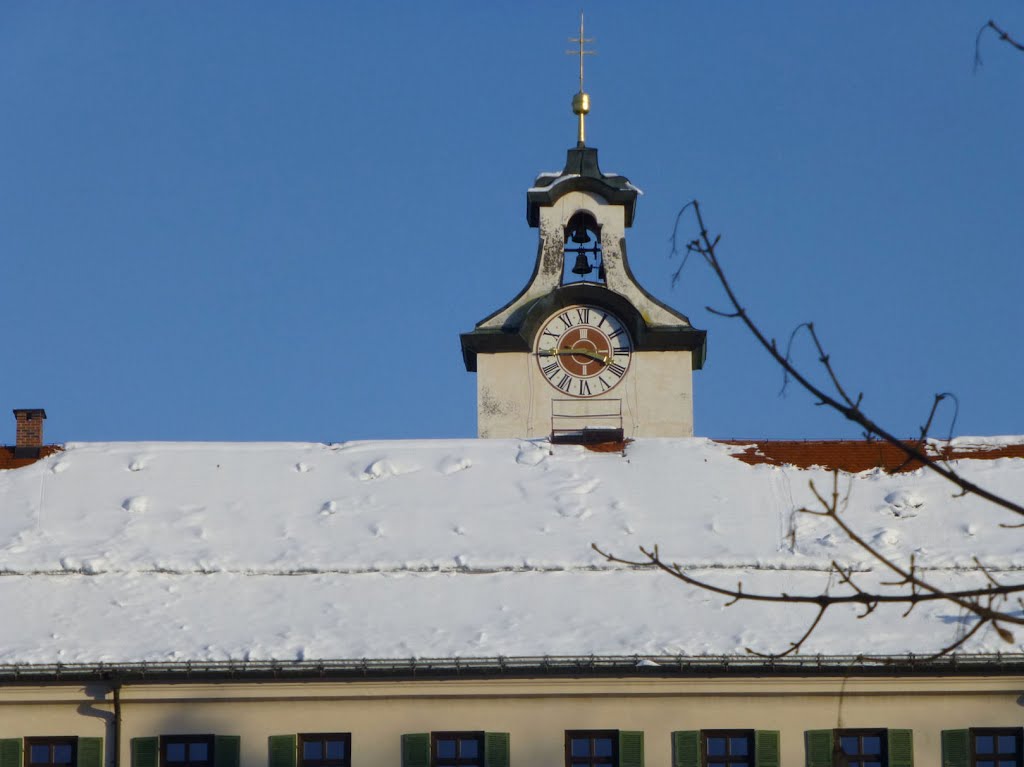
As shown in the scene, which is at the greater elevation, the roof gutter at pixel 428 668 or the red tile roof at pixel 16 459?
the red tile roof at pixel 16 459

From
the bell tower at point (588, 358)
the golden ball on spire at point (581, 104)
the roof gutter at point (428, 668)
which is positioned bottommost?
the roof gutter at point (428, 668)

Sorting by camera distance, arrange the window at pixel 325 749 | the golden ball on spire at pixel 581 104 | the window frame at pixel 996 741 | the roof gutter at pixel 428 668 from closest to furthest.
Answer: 1. the roof gutter at pixel 428 668
2. the window at pixel 325 749
3. the window frame at pixel 996 741
4. the golden ball on spire at pixel 581 104

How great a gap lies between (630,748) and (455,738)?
7.20 ft

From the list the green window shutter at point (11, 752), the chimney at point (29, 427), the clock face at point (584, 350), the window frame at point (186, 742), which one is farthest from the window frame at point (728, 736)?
the clock face at point (584, 350)

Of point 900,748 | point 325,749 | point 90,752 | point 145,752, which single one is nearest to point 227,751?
point 145,752

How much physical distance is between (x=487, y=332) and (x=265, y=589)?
1442cm

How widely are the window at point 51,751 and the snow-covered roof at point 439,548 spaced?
1077 millimetres

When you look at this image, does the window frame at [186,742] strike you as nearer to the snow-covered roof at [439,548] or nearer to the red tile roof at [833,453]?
the snow-covered roof at [439,548]

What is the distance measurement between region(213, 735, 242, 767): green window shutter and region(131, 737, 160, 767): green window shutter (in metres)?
0.73

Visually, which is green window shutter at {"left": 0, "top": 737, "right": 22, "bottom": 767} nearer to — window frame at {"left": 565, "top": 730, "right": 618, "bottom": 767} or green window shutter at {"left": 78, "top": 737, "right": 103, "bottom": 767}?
green window shutter at {"left": 78, "top": 737, "right": 103, "bottom": 767}

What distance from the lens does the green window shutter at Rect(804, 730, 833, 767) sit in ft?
78.7

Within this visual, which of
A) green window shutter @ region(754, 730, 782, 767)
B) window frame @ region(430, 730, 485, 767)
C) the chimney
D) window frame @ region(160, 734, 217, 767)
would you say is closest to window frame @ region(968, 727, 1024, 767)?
green window shutter @ region(754, 730, 782, 767)

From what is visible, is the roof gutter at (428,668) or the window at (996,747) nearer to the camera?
→ the roof gutter at (428,668)

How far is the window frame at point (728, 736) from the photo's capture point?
24.1 meters
